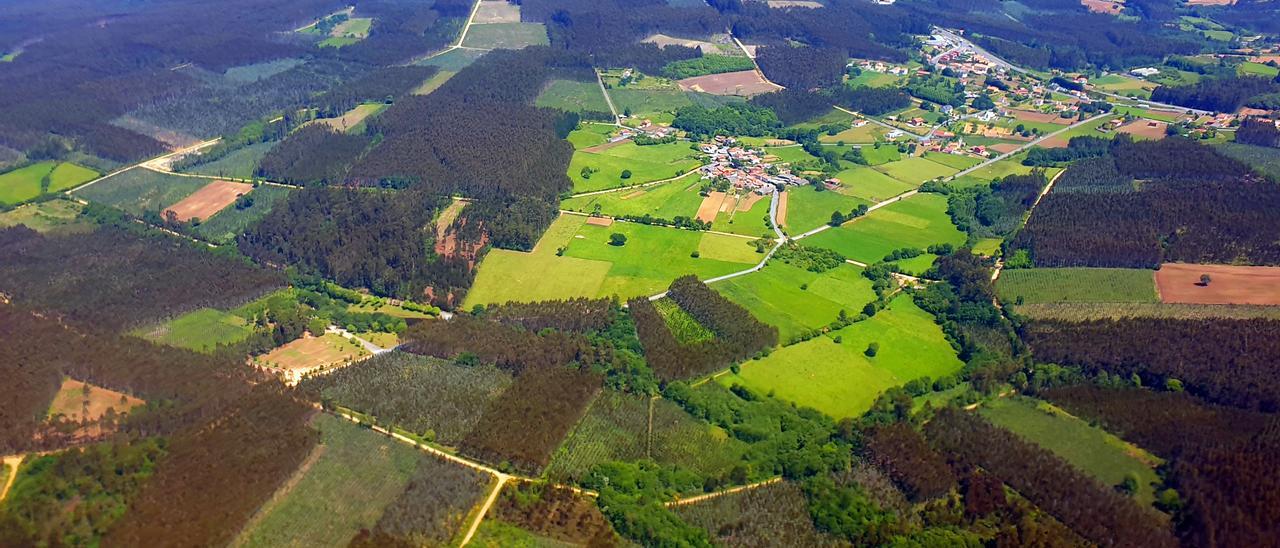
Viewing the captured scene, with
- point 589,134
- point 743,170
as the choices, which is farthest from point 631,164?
point 589,134

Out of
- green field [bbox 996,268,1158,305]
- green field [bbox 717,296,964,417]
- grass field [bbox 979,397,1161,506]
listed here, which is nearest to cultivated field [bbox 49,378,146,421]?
green field [bbox 717,296,964,417]

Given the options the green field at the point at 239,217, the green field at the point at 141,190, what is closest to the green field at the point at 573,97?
the green field at the point at 239,217

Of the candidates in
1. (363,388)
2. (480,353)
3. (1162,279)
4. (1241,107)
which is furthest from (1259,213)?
(363,388)

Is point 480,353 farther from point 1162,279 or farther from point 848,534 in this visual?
point 1162,279

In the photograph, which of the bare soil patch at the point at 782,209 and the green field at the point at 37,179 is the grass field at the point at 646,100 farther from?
the green field at the point at 37,179

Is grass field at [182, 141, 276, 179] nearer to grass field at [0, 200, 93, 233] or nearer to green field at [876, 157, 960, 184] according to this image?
grass field at [0, 200, 93, 233]

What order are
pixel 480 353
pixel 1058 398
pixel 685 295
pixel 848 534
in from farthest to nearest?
1. pixel 685 295
2. pixel 480 353
3. pixel 1058 398
4. pixel 848 534
